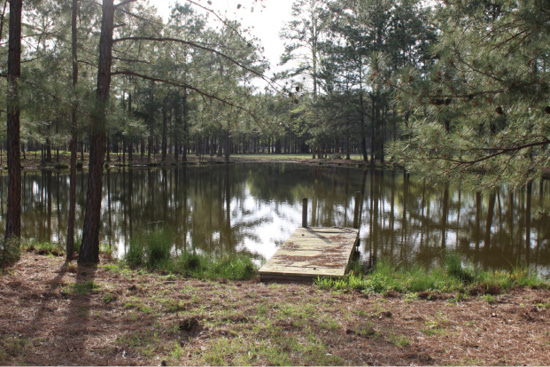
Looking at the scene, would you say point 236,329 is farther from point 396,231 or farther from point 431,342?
point 396,231

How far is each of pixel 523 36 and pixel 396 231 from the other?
8.20 meters

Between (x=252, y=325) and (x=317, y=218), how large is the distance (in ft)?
33.8

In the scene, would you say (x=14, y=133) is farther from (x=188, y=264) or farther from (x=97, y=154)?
(x=188, y=264)

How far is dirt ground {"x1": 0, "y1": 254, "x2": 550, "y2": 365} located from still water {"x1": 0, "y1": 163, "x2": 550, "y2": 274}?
7.91 ft

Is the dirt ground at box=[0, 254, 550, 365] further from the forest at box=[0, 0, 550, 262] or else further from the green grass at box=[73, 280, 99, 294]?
the forest at box=[0, 0, 550, 262]

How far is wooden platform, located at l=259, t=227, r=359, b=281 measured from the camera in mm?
6711

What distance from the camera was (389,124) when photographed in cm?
3628

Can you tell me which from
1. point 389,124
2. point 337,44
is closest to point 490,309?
point 389,124

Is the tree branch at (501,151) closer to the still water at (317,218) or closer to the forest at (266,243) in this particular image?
the forest at (266,243)

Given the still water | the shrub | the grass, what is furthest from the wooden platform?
the shrub

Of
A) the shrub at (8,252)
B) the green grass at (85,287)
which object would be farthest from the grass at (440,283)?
the shrub at (8,252)

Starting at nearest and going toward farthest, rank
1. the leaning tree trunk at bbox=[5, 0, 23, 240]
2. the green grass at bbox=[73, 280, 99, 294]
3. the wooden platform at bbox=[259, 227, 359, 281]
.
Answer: the green grass at bbox=[73, 280, 99, 294], the leaning tree trunk at bbox=[5, 0, 23, 240], the wooden platform at bbox=[259, 227, 359, 281]

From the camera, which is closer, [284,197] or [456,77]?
[456,77]

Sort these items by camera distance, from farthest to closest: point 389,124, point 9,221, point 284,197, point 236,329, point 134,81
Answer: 1. point 389,124
2. point 284,197
3. point 134,81
4. point 9,221
5. point 236,329
